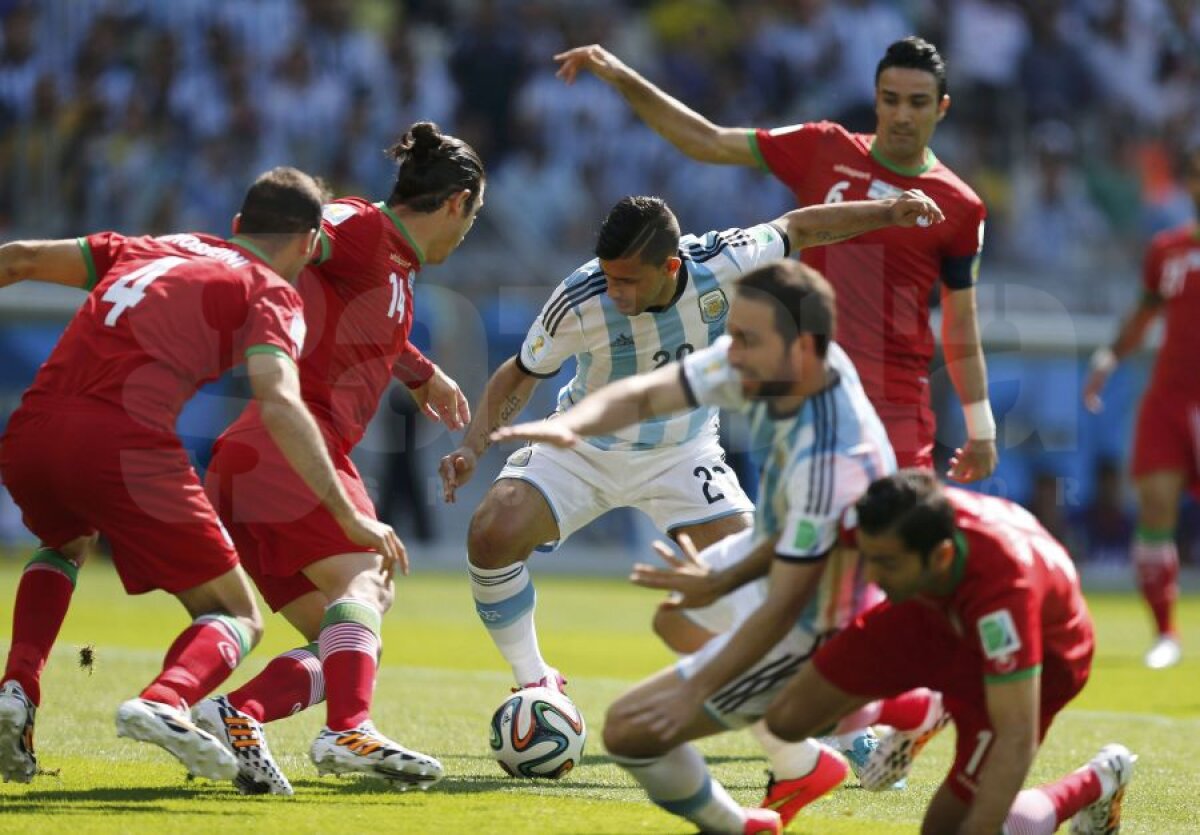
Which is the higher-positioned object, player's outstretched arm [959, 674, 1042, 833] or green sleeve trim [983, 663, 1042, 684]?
green sleeve trim [983, 663, 1042, 684]

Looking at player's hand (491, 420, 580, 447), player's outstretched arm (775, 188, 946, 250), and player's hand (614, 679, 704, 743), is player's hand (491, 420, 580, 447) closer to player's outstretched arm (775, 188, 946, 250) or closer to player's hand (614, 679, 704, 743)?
player's hand (614, 679, 704, 743)

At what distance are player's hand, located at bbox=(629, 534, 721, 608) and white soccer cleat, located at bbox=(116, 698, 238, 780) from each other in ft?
4.65

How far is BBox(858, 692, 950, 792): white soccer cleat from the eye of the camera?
589 cm

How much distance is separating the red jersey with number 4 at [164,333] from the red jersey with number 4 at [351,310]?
3.06ft

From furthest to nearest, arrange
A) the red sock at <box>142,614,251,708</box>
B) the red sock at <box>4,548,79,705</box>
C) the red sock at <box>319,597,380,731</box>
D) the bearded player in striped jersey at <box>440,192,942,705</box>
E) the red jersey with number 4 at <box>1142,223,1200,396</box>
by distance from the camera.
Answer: the red jersey with number 4 at <box>1142,223,1200,396</box>, the bearded player in striped jersey at <box>440,192,942,705</box>, the red sock at <box>4,548,79,705</box>, the red sock at <box>319,597,380,731</box>, the red sock at <box>142,614,251,708</box>

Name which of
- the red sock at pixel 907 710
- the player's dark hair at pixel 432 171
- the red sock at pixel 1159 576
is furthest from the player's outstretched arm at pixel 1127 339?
the red sock at pixel 907 710

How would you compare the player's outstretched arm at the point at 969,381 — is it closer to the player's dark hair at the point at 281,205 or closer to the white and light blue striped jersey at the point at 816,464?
the white and light blue striped jersey at the point at 816,464

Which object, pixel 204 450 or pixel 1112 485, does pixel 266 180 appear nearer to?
pixel 204 450

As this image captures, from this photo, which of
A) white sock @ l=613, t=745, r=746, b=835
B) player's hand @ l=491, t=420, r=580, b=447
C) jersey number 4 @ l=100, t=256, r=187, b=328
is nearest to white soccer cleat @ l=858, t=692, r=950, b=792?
white sock @ l=613, t=745, r=746, b=835

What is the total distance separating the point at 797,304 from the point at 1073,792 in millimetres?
1772

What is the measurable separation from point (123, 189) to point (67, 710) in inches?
422

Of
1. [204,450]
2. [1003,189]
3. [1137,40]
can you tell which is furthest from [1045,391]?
[204,450]

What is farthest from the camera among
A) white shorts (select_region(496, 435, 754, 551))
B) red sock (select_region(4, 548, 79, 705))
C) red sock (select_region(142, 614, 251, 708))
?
white shorts (select_region(496, 435, 754, 551))

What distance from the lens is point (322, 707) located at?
887 centimetres
